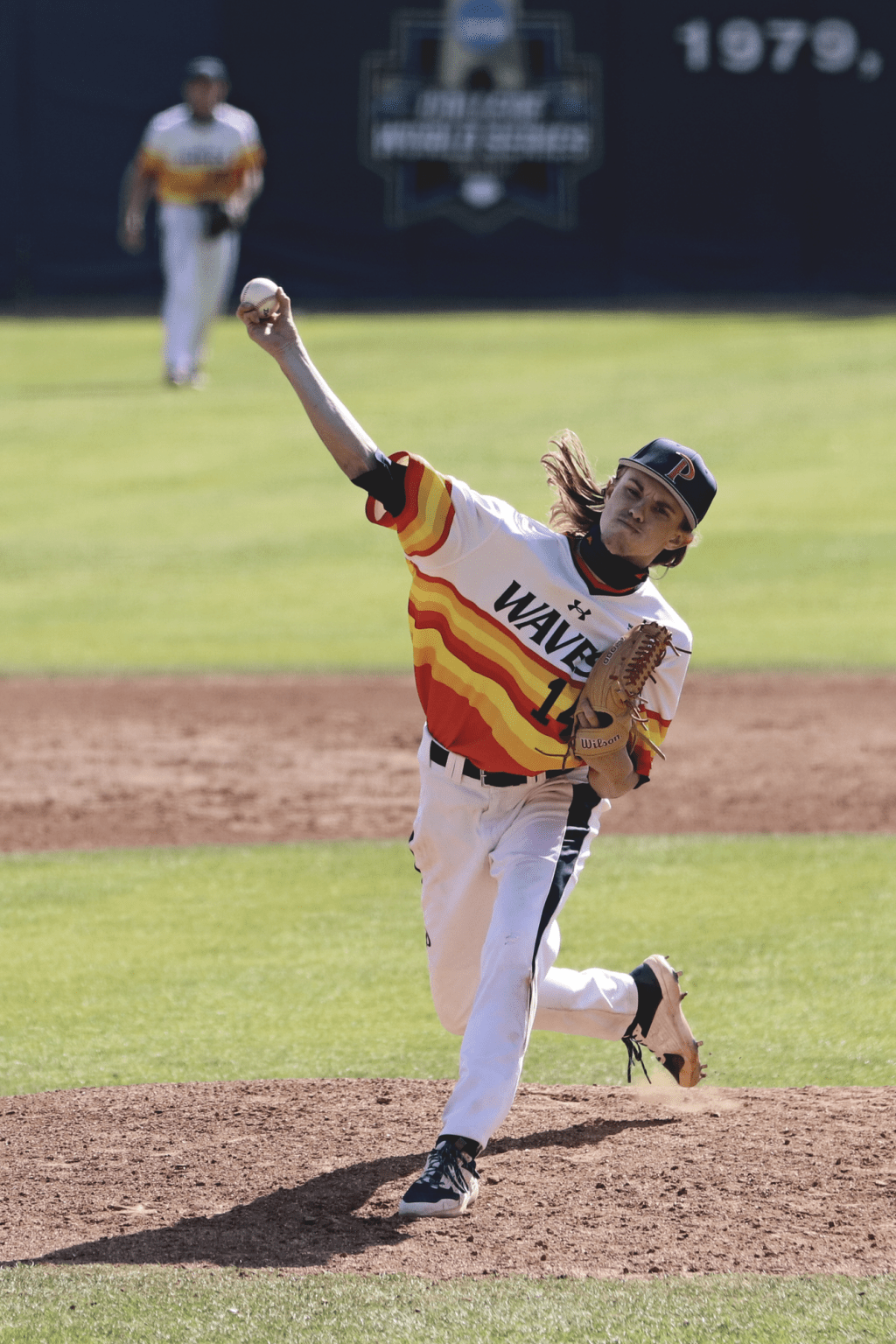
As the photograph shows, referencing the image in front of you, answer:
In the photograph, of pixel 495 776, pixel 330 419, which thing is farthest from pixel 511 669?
pixel 330 419

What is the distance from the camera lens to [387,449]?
1530cm

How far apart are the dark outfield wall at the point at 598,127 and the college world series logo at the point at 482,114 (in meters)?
0.17

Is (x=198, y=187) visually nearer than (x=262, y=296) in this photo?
No

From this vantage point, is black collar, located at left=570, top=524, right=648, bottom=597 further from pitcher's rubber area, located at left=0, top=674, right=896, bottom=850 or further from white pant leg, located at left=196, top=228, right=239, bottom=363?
white pant leg, located at left=196, top=228, right=239, bottom=363

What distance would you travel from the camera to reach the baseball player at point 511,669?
429 centimetres

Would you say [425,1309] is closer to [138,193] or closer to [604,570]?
[604,570]

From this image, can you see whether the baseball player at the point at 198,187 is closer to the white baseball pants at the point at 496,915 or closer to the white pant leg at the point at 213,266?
the white pant leg at the point at 213,266

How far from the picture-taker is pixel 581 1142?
4.62m

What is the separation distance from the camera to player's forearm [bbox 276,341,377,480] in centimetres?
414

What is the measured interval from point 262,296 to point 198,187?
43.8 ft

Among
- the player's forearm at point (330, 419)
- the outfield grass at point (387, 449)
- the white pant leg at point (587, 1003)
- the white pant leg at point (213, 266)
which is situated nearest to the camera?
the player's forearm at point (330, 419)

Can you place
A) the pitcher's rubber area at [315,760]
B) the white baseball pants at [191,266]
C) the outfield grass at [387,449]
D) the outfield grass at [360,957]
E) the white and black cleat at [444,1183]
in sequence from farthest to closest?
the white baseball pants at [191,266], the outfield grass at [387,449], the pitcher's rubber area at [315,760], the outfield grass at [360,957], the white and black cleat at [444,1183]

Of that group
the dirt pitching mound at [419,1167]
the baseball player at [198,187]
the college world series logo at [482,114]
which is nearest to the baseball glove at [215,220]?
the baseball player at [198,187]

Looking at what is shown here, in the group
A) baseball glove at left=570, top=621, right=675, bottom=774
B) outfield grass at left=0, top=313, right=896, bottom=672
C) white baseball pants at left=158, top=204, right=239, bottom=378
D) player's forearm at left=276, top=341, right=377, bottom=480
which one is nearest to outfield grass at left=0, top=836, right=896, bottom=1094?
baseball glove at left=570, top=621, right=675, bottom=774
